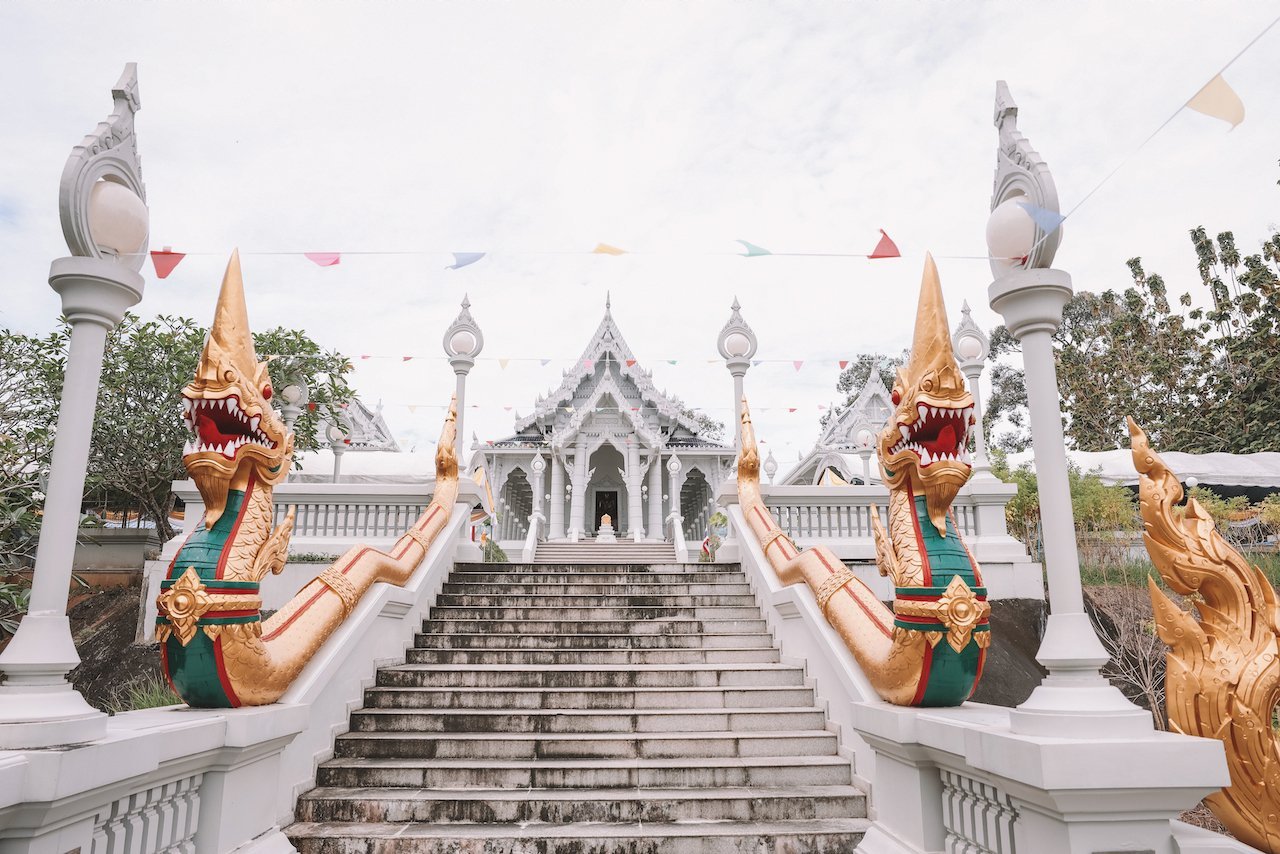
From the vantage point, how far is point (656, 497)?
793 inches

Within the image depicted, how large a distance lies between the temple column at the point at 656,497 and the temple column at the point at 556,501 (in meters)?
2.55

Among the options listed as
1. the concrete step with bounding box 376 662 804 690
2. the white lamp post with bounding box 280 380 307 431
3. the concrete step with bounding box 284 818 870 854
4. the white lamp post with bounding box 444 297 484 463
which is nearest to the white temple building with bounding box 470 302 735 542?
the white lamp post with bounding box 444 297 484 463

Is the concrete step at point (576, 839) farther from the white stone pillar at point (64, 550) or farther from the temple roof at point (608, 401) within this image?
the temple roof at point (608, 401)

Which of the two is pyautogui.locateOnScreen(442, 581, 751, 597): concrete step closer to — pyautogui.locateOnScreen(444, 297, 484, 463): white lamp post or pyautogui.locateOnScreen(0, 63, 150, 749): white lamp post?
pyautogui.locateOnScreen(444, 297, 484, 463): white lamp post

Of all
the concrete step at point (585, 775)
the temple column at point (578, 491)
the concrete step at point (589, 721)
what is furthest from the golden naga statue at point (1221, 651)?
the temple column at point (578, 491)

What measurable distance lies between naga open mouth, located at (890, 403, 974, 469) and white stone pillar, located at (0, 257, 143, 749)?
349 cm

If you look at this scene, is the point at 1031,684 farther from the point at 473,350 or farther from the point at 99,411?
the point at 99,411

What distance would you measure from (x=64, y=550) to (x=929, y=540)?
3683 mm

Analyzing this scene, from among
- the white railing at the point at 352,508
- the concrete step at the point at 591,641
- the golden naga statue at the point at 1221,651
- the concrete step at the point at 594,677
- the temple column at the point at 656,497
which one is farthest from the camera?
the temple column at the point at 656,497

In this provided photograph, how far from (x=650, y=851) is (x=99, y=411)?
31.9 ft

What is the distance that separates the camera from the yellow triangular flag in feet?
8.32

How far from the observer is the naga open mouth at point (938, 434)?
3320 millimetres

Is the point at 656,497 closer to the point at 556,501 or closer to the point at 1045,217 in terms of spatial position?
the point at 556,501

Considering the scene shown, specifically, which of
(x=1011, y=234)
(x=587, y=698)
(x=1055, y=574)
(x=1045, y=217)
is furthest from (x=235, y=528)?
(x=1045, y=217)
